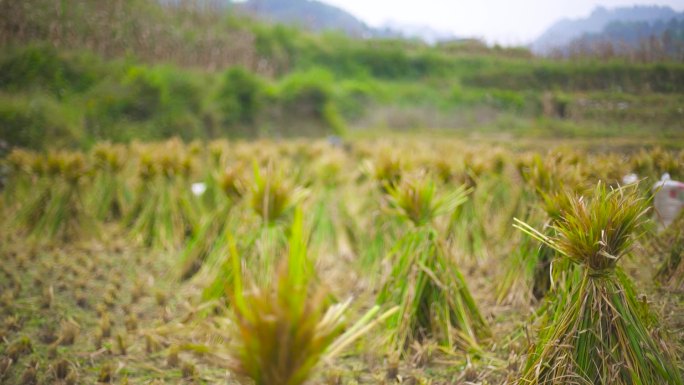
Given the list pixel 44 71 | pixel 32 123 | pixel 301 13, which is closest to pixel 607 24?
pixel 32 123

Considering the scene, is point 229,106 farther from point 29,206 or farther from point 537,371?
point 537,371

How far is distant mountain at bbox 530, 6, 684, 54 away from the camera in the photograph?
117 inches

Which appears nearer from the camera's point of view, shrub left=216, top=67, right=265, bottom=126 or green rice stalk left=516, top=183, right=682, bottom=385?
green rice stalk left=516, top=183, right=682, bottom=385

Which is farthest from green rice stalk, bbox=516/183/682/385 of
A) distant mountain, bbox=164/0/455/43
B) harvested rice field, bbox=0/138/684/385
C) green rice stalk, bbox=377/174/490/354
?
distant mountain, bbox=164/0/455/43

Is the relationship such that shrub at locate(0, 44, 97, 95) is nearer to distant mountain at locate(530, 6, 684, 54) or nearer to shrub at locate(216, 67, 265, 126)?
shrub at locate(216, 67, 265, 126)

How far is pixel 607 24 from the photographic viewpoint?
3.28 metres

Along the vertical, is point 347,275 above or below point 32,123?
below

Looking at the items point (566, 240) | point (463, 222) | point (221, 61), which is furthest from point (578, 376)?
point (221, 61)

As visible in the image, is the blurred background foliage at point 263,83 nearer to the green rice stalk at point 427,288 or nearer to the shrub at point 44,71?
the shrub at point 44,71

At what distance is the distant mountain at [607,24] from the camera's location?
117 inches

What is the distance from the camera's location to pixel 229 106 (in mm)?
20812

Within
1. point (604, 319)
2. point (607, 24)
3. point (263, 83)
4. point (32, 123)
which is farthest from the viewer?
point (263, 83)

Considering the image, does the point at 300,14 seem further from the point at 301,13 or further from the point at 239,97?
the point at 239,97

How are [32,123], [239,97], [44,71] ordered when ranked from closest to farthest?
[32,123] → [44,71] → [239,97]
